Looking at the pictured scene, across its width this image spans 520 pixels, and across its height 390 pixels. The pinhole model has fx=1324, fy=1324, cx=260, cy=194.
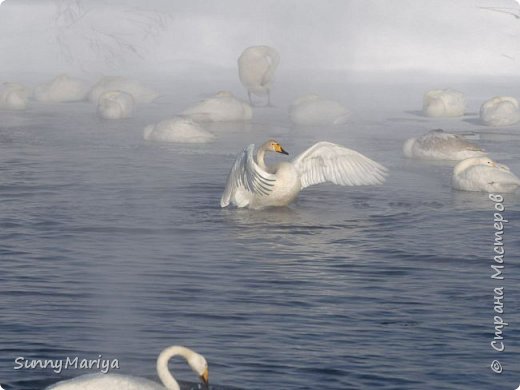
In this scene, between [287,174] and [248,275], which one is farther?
[287,174]

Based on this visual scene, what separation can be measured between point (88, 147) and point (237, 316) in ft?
43.6

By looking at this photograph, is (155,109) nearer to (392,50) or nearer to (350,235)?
(392,50)

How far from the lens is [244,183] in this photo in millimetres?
18750

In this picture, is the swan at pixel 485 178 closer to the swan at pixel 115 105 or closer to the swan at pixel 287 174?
the swan at pixel 287 174

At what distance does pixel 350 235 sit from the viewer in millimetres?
17031

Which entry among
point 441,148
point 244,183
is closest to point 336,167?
point 244,183

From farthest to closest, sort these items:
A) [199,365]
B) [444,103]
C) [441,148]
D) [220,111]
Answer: [444,103], [220,111], [441,148], [199,365]

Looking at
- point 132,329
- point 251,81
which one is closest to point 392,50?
point 251,81

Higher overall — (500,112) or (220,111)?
(220,111)

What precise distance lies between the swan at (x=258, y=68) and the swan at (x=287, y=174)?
14.9 metres

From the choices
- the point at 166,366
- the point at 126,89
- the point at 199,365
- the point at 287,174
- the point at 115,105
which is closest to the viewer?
the point at 166,366

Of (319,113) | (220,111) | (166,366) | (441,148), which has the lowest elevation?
(166,366)

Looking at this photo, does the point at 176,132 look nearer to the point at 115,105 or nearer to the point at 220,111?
the point at 220,111

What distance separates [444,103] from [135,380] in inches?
921
